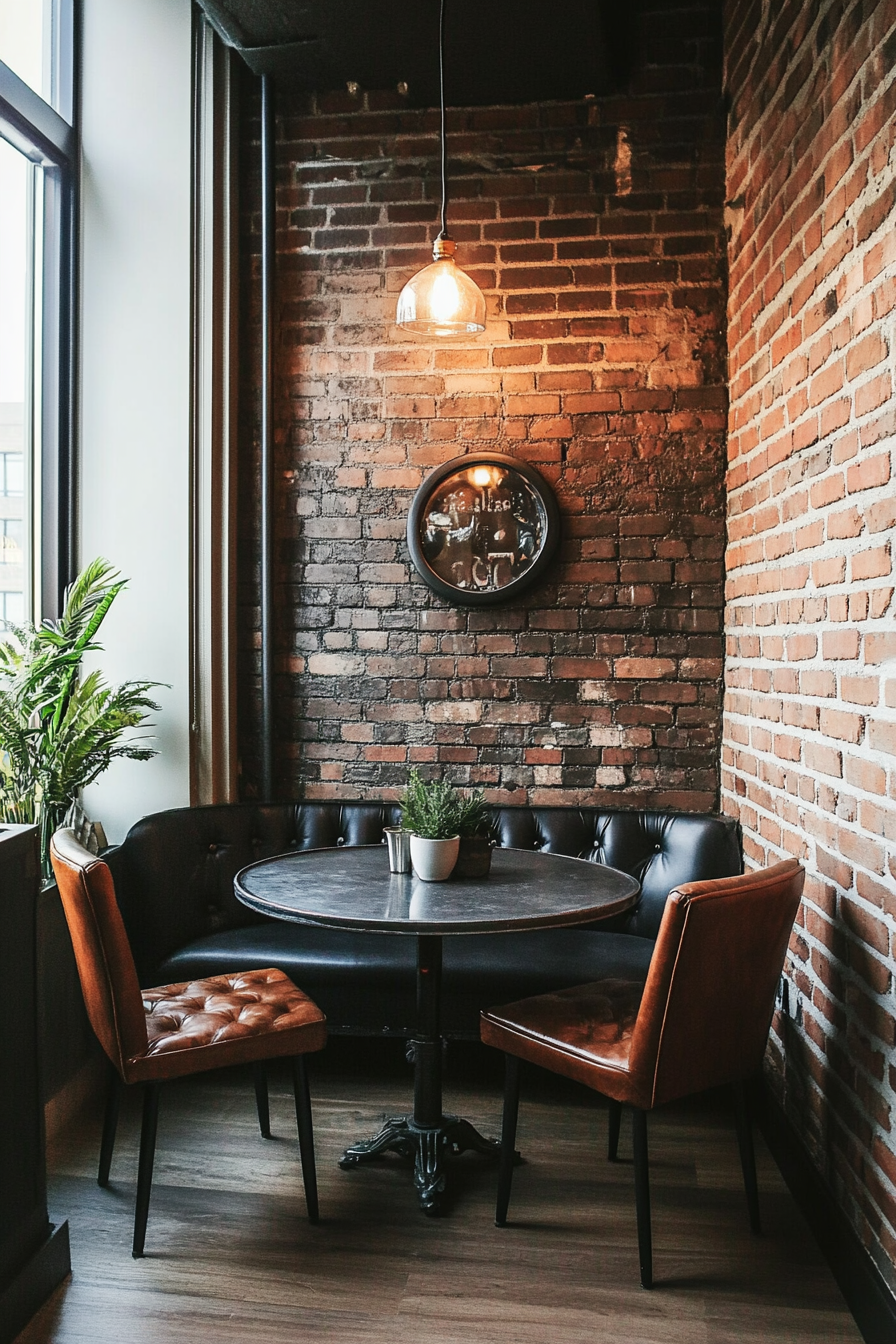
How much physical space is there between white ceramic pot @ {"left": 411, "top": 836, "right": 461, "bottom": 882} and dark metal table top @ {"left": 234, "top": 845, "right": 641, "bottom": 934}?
0.02 metres

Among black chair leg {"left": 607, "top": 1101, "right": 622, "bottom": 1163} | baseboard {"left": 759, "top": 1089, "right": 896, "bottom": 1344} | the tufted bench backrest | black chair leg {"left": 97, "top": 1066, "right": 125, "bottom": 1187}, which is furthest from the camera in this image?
the tufted bench backrest

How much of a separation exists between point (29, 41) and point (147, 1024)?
2.96m

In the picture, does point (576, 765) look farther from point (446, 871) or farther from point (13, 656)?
point (13, 656)

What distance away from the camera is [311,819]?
3.41 m

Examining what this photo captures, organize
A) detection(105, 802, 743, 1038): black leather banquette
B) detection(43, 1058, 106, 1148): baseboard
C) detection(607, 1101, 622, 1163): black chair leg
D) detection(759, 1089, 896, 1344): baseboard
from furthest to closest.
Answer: detection(105, 802, 743, 1038): black leather banquette < detection(43, 1058, 106, 1148): baseboard < detection(607, 1101, 622, 1163): black chair leg < detection(759, 1089, 896, 1344): baseboard

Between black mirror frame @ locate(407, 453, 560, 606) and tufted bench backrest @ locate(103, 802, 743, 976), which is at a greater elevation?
black mirror frame @ locate(407, 453, 560, 606)

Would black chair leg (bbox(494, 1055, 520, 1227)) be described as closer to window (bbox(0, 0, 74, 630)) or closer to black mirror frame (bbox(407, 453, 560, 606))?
black mirror frame (bbox(407, 453, 560, 606))

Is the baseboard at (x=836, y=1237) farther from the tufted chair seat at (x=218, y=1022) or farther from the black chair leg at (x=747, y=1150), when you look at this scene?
the tufted chair seat at (x=218, y=1022)

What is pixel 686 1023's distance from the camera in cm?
210

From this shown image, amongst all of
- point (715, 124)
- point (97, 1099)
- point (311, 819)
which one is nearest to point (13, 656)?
point (311, 819)

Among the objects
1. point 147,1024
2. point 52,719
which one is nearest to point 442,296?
point 52,719

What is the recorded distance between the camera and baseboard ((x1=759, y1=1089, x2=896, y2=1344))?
190cm

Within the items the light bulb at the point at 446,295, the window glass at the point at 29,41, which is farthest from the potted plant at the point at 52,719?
the window glass at the point at 29,41

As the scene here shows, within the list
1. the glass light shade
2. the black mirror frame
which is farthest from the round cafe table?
the glass light shade
